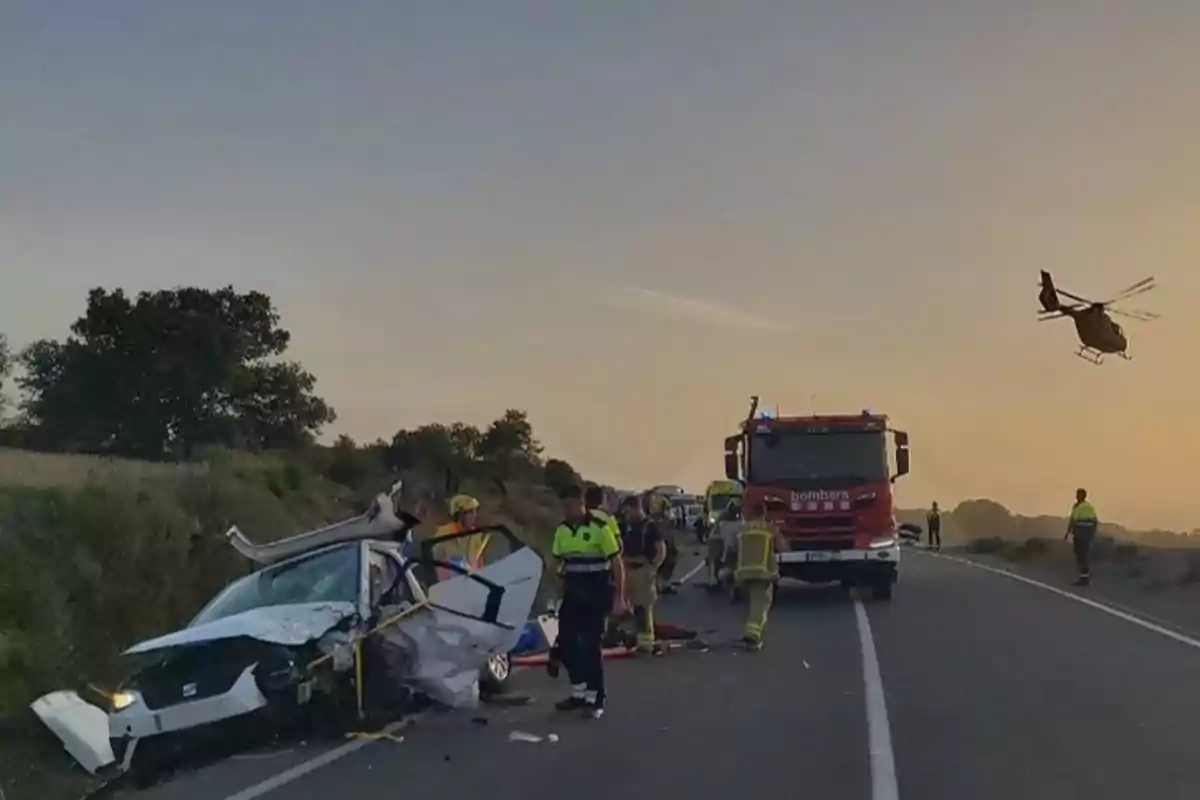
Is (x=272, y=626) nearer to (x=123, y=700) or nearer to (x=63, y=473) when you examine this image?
(x=123, y=700)

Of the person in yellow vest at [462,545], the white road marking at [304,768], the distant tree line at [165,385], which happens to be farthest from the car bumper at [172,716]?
the distant tree line at [165,385]

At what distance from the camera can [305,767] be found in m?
10.5

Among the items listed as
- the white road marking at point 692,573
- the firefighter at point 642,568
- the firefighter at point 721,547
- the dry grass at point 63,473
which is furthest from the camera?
the white road marking at point 692,573

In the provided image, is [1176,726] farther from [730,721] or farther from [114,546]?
[114,546]

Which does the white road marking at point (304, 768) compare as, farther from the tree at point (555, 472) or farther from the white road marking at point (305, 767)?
the tree at point (555, 472)

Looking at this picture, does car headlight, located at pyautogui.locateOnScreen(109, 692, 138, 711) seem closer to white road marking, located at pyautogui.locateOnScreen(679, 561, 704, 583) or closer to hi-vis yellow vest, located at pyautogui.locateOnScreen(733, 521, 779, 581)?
hi-vis yellow vest, located at pyautogui.locateOnScreen(733, 521, 779, 581)

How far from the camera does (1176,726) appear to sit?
458 inches

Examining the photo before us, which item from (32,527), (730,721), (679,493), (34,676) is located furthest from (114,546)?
(679,493)

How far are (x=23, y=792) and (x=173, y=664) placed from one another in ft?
4.07

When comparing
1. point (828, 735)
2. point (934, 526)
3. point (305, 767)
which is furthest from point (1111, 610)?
point (934, 526)

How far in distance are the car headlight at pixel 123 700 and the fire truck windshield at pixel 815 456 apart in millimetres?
15911

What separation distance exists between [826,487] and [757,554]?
7.33 meters

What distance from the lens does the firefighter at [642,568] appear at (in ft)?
57.4

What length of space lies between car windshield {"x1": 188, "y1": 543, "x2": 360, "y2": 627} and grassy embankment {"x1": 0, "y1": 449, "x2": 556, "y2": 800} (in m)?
1.64
